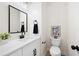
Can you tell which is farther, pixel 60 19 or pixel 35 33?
pixel 35 33

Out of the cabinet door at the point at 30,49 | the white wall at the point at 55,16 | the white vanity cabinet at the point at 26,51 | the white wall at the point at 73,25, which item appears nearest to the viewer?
the white vanity cabinet at the point at 26,51

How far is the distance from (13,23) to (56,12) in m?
0.59

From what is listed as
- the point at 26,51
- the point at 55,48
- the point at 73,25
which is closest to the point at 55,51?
the point at 55,48

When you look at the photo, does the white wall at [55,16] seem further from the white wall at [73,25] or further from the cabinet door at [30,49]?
the cabinet door at [30,49]

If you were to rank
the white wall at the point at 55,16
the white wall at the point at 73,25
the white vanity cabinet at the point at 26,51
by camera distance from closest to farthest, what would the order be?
the white vanity cabinet at the point at 26,51 < the white wall at the point at 55,16 < the white wall at the point at 73,25

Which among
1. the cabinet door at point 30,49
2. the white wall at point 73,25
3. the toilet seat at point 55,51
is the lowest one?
the toilet seat at point 55,51

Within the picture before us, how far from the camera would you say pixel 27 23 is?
1.60 m

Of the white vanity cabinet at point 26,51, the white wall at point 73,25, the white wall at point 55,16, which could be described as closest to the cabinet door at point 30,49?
the white vanity cabinet at point 26,51

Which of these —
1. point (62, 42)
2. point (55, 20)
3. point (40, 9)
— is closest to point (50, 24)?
point (55, 20)

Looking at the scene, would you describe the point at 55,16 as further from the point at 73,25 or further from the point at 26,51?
the point at 26,51

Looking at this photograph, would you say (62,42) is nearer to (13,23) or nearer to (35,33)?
(35,33)

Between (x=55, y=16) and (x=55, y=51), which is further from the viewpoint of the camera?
(x=55, y=51)

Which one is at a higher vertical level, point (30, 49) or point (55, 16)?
point (55, 16)

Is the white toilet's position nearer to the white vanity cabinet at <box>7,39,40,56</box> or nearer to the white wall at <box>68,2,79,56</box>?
the white wall at <box>68,2,79,56</box>
